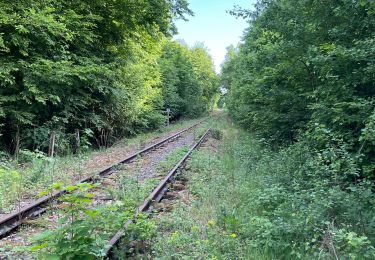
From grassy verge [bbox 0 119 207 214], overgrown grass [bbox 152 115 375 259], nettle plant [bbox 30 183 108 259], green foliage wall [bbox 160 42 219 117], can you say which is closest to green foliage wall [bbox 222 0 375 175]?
overgrown grass [bbox 152 115 375 259]

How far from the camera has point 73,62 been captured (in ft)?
41.4

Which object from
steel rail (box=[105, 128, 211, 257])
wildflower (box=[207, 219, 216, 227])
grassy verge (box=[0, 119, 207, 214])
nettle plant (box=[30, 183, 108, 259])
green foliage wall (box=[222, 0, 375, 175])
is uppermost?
green foliage wall (box=[222, 0, 375, 175])

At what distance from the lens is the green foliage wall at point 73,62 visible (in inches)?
418

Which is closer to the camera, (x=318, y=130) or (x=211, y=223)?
(x=211, y=223)

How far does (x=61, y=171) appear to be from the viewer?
9.60m

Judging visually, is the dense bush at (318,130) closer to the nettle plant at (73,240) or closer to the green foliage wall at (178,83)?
the nettle plant at (73,240)

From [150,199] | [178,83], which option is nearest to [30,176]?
[150,199]

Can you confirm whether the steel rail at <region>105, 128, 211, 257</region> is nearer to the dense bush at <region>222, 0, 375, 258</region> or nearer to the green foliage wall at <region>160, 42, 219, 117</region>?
the dense bush at <region>222, 0, 375, 258</region>

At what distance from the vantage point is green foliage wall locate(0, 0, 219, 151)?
34.8 ft

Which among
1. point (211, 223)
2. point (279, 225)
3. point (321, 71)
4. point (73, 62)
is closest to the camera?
point (279, 225)

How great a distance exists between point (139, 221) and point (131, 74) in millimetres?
14596

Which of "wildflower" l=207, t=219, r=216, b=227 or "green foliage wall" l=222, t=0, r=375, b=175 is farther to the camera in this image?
"green foliage wall" l=222, t=0, r=375, b=175

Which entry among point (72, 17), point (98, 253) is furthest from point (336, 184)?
point (72, 17)

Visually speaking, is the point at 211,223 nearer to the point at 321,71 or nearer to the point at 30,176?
the point at 321,71
